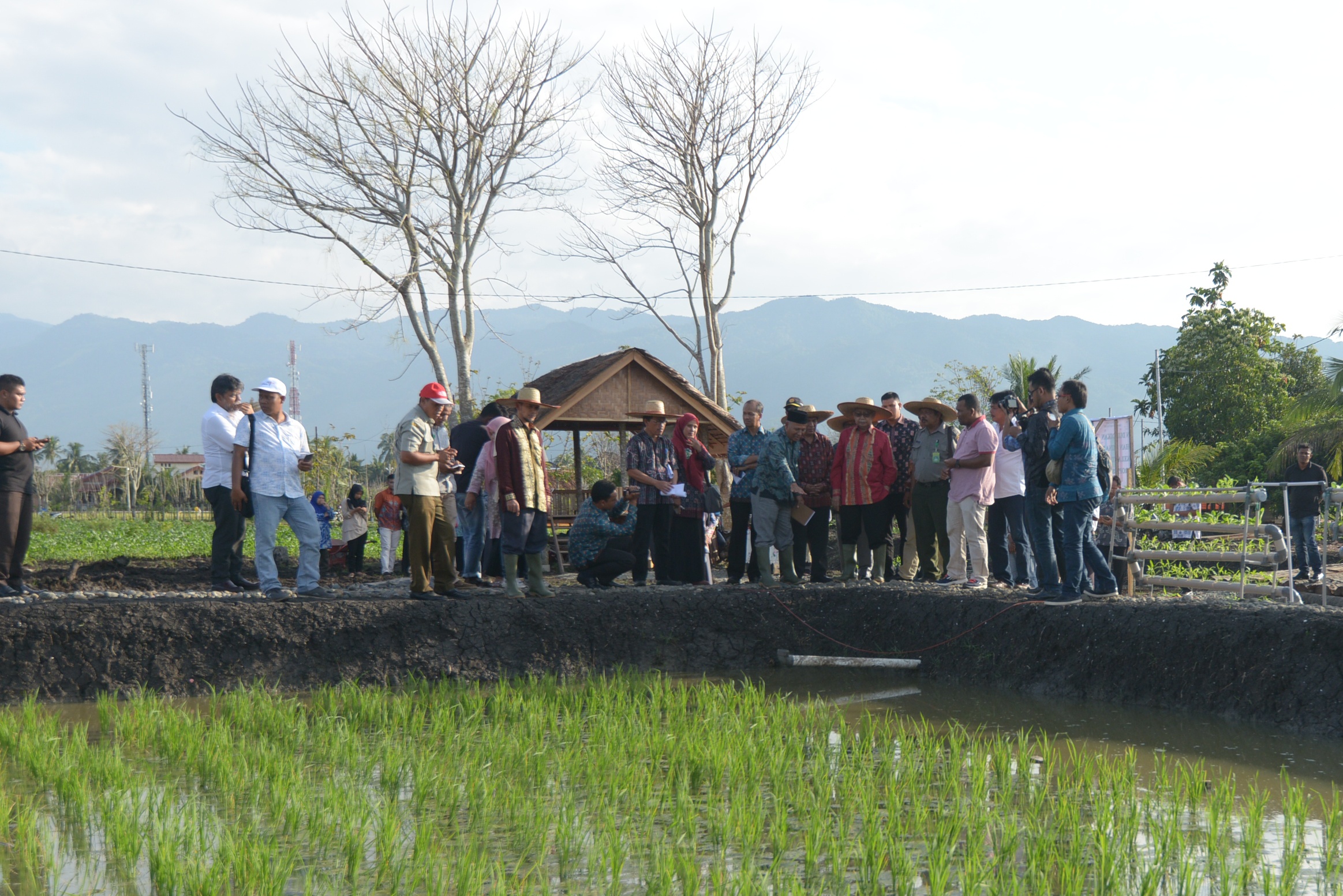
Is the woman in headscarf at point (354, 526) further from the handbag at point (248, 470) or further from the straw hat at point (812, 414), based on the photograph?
the straw hat at point (812, 414)

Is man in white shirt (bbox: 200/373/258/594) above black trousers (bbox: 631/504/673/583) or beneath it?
above

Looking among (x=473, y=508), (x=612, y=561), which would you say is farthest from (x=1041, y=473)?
(x=473, y=508)

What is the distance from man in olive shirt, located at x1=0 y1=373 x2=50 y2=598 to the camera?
6.76 meters

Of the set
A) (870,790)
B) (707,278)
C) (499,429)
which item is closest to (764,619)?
(499,429)

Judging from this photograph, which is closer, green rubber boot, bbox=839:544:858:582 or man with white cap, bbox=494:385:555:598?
man with white cap, bbox=494:385:555:598

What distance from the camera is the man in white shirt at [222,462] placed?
24.0 ft

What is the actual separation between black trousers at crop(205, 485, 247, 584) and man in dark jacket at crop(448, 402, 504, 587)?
168 cm

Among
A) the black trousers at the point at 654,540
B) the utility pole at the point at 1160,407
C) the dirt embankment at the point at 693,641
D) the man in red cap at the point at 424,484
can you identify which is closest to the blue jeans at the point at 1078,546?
the dirt embankment at the point at 693,641

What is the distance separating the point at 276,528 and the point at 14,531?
1.67 metres

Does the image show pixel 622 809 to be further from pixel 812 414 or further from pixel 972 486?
pixel 812 414

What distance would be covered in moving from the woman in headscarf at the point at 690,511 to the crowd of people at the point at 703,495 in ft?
0.06

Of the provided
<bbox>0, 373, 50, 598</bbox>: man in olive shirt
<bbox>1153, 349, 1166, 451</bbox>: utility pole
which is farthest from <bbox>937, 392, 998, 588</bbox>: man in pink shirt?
<bbox>1153, 349, 1166, 451</bbox>: utility pole

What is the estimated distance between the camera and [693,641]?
7.86 meters

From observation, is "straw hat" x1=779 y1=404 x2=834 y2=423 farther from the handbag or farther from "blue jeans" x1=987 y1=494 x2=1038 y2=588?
the handbag
